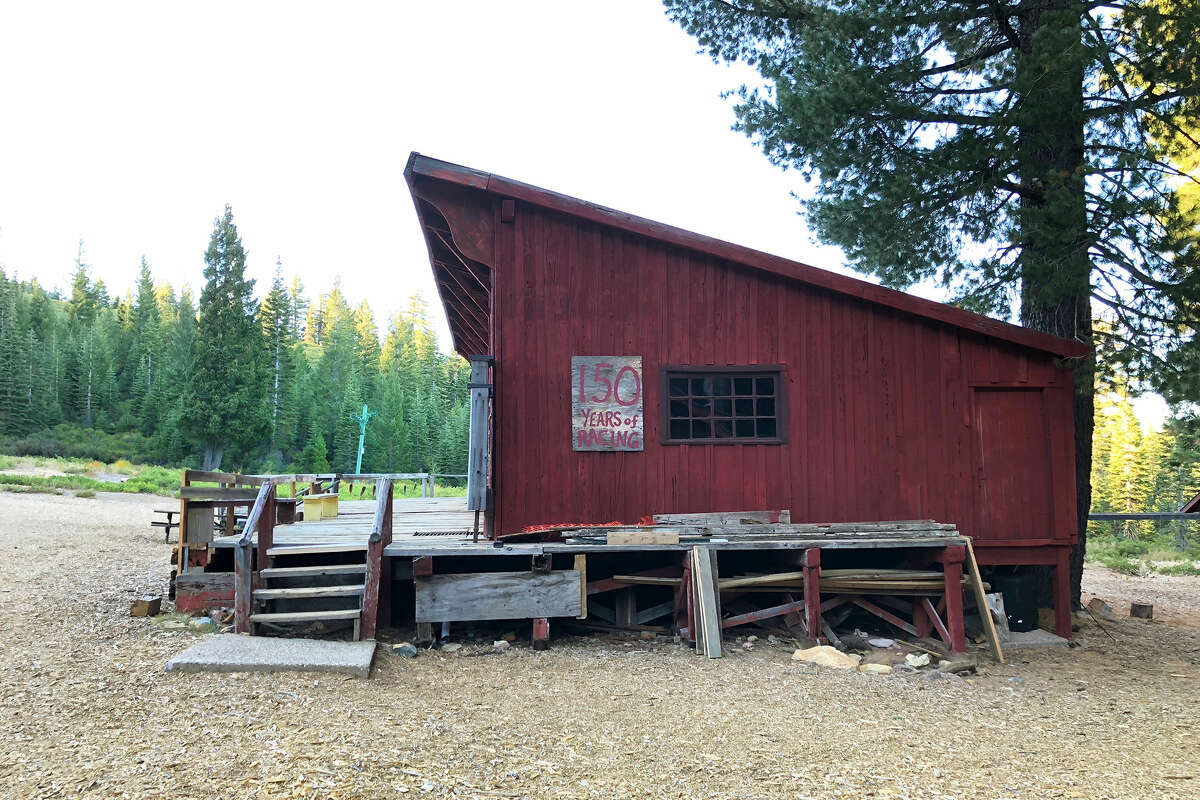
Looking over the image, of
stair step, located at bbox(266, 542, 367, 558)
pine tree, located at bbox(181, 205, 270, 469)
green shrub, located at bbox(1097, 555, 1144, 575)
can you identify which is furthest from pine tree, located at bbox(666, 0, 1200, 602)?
pine tree, located at bbox(181, 205, 270, 469)

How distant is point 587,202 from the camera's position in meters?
8.67

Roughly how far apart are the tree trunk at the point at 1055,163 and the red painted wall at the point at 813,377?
2.97 feet

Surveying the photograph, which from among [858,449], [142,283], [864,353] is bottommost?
[858,449]

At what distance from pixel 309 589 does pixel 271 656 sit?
1088 mm

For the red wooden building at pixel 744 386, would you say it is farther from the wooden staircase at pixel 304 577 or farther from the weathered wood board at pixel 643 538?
the wooden staircase at pixel 304 577

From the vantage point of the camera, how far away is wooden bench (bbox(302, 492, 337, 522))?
11.9 m

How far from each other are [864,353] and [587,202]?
11.8 feet

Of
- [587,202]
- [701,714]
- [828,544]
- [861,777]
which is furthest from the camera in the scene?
[587,202]

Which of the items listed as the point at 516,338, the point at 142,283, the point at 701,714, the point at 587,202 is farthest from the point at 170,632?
the point at 142,283

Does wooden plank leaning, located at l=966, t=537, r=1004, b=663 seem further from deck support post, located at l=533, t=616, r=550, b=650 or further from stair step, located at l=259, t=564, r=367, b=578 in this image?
stair step, located at l=259, t=564, r=367, b=578

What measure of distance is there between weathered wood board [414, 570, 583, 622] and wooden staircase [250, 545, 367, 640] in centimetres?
68

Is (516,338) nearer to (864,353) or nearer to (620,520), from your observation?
(620,520)

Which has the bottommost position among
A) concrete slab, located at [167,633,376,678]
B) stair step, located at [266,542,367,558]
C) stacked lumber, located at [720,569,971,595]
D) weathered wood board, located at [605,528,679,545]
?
concrete slab, located at [167,633,376,678]

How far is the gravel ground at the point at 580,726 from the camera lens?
4.27 m
